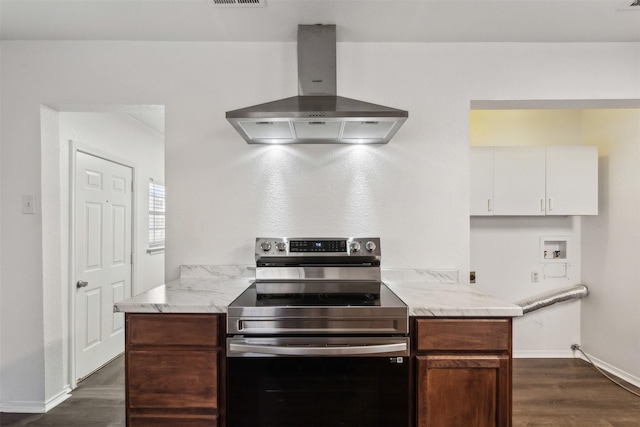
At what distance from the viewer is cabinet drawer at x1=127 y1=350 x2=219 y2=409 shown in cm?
161

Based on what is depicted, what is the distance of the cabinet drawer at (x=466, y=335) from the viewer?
159 centimetres

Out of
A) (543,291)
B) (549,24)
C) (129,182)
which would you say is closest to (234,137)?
(129,182)

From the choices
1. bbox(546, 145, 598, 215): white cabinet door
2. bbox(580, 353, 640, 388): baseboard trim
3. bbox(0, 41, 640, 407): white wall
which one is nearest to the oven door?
bbox(0, 41, 640, 407): white wall

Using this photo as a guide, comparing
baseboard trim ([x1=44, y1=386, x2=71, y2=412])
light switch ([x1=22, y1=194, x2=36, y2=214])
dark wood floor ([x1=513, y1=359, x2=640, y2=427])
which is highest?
light switch ([x1=22, y1=194, x2=36, y2=214])

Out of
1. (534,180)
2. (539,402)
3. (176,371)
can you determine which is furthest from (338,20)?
(539,402)

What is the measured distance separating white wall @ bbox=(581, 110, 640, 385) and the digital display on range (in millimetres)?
2487

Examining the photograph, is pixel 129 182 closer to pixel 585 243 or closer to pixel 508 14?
pixel 508 14

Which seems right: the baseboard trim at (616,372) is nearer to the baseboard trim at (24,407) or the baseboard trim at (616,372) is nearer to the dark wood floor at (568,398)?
the dark wood floor at (568,398)

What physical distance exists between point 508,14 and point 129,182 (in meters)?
3.34

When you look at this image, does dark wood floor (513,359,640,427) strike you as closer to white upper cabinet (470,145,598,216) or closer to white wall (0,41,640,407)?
white wall (0,41,640,407)

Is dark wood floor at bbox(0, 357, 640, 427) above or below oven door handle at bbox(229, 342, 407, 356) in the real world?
below

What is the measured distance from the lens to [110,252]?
314 centimetres

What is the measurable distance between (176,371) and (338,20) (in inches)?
79.9

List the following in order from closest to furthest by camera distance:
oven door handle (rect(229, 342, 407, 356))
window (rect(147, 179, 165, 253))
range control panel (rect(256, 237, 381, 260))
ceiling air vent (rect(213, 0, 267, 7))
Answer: oven door handle (rect(229, 342, 407, 356)), ceiling air vent (rect(213, 0, 267, 7)), range control panel (rect(256, 237, 381, 260)), window (rect(147, 179, 165, 253))
